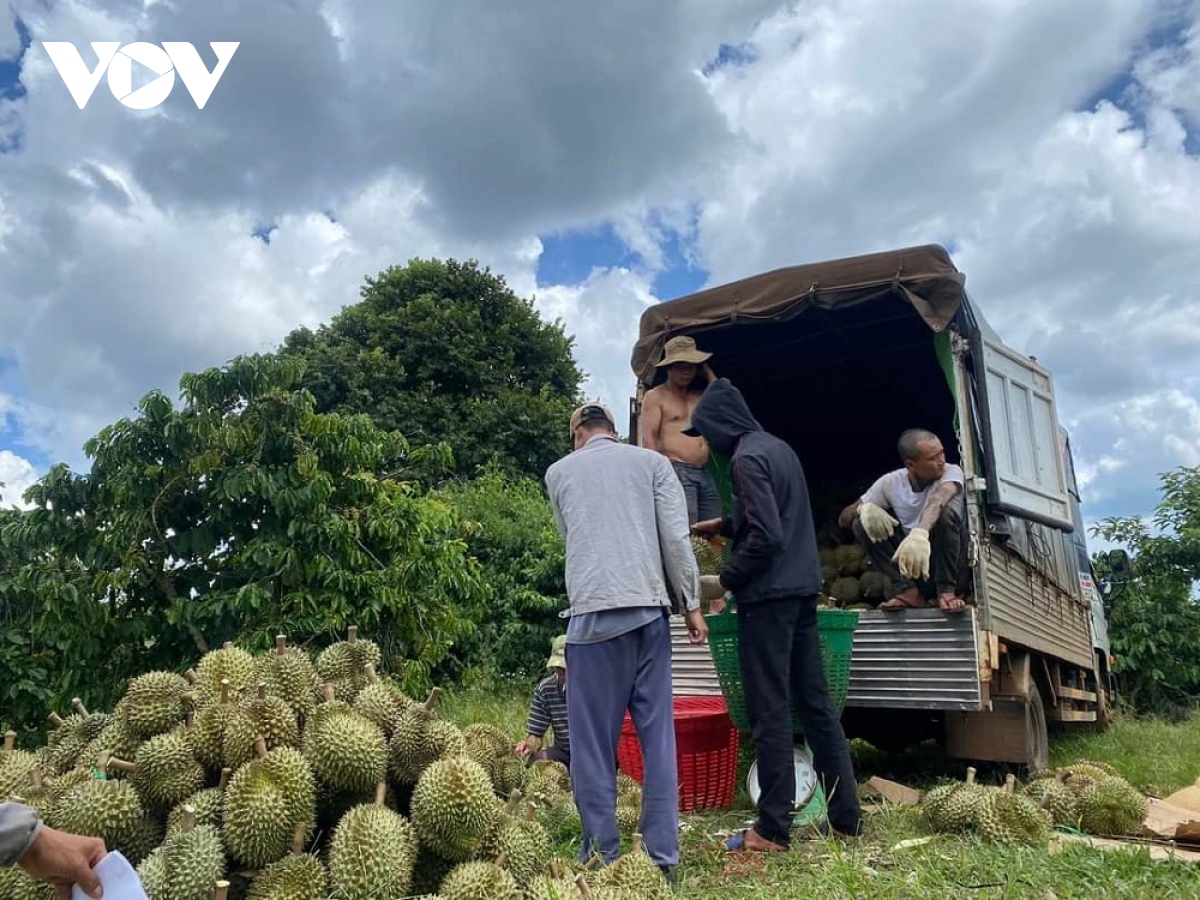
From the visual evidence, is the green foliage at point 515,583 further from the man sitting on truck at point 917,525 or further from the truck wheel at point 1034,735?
the truck wheel at point 1034,735

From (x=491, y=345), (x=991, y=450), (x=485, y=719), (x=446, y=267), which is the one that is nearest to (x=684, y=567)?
(x=991, y=450)

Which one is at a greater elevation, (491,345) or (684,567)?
(491,345)

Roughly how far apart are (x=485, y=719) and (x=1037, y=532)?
4880 mm

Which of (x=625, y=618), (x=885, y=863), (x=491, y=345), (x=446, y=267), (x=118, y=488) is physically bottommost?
(x=885, y=863)

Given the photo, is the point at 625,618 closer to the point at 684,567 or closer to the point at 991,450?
the point at 684,567

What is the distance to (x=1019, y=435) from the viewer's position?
593 centimetres

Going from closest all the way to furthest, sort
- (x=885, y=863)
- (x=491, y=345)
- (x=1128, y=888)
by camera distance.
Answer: (x=1128, y=888)
(x=885, y=863)
(x=491, y=345)

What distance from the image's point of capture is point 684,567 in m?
3.73

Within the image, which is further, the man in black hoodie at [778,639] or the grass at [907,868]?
the man in black hoodie at [778,639]

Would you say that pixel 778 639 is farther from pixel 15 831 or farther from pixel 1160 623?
pixel 1160 623

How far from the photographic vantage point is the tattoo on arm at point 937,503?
16.7 ft

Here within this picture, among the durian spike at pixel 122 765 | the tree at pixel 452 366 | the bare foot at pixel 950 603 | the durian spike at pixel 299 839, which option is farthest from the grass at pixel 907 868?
the tree at pixel 452 366

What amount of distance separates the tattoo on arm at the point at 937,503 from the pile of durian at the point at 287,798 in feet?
9.21

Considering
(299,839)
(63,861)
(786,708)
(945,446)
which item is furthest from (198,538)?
(945,446)
